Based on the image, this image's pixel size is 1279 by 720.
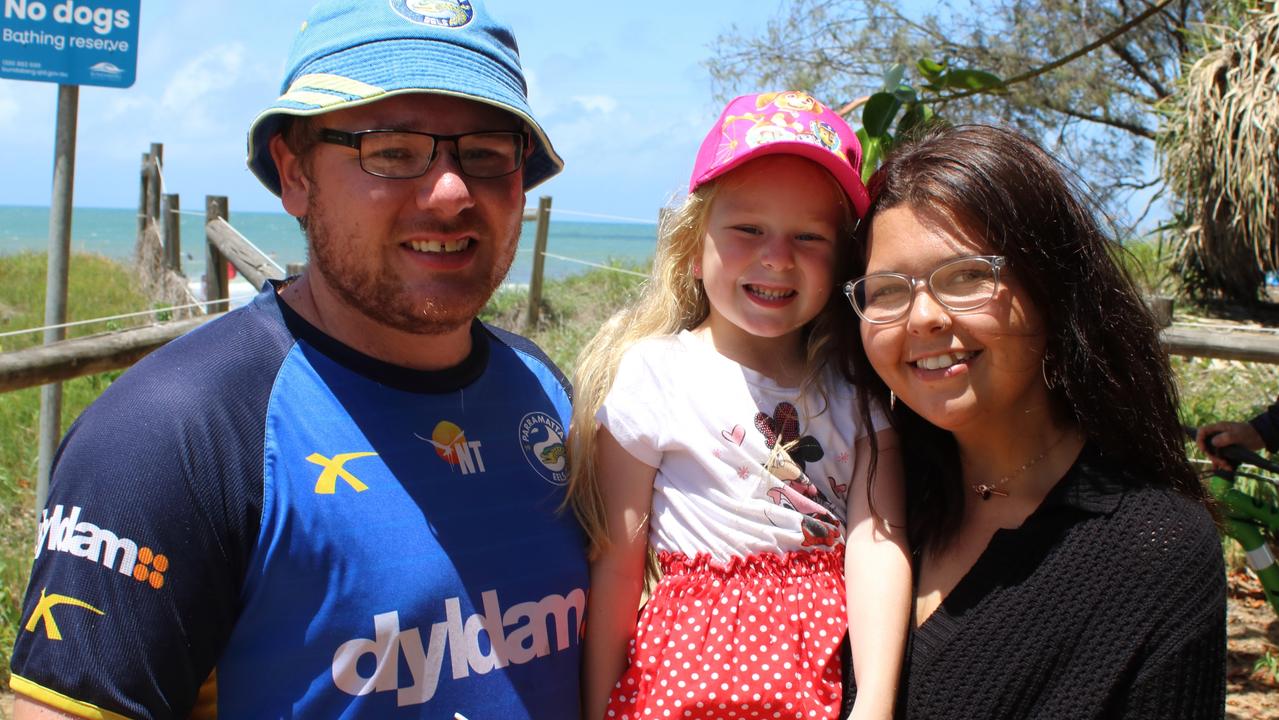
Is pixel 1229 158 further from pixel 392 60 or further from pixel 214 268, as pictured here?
pixel 214 268

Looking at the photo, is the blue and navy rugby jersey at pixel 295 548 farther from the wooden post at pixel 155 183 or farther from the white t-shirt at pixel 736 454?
the wooden post at pixel 155 183

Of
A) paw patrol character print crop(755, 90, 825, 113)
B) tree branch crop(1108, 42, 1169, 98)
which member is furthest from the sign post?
tree branch crop(1108, 42, 1169, 98)

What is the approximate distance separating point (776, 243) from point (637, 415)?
0.47 meters

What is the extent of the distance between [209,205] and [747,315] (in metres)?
6.49

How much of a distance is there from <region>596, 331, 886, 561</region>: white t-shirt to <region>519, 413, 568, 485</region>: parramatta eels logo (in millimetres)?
133

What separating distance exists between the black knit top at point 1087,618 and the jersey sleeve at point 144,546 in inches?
45.7

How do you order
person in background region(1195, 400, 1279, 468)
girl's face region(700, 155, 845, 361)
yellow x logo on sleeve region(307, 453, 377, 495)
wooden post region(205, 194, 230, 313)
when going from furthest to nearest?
1. wooden post region(205, 194, 230, 313)
2. person in background region(1195, 400, 1279, 468)
3. girl's face region(700, 155, 845, 361)
4. yellow x logo on sleeve region(307, 453, 377, 495)

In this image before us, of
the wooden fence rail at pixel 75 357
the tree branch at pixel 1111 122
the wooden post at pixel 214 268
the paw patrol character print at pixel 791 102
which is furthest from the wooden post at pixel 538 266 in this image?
the paw patrol character print at pixel 791 102

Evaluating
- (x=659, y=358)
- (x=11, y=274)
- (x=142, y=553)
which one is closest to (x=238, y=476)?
(x=142, y=553)

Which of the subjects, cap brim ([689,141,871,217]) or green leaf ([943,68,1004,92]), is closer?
cap brim ([689,141,871,217])

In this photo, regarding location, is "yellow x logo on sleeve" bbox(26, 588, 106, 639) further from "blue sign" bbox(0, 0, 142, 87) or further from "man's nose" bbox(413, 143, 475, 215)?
"blue sign" bbox(0, 0, 142, 87)

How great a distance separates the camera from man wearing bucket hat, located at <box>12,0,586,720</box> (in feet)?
4.57

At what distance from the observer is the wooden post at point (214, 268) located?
686cm

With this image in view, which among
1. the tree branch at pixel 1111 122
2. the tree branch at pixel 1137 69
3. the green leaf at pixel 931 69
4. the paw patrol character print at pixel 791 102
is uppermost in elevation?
A: the tree branch at pixel 1137 69
